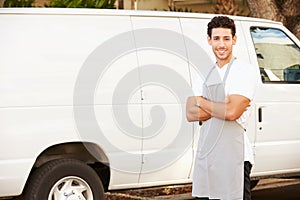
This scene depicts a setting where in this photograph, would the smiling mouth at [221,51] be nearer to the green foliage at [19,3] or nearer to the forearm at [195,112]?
the forearm at [195,112]

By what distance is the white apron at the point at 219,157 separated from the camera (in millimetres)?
4574

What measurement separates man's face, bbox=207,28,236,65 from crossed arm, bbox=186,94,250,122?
0.27 meters

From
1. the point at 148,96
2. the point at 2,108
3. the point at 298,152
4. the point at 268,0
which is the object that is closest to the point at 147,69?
the point at 148,96

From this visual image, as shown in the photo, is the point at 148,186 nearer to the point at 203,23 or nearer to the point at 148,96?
the point at 148,96

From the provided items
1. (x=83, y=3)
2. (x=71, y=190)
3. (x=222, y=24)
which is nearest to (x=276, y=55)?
(x=71, y=190)

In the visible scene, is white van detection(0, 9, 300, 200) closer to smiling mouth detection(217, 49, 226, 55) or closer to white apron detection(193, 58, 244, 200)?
white apron detection(193, 58, 244, 200)

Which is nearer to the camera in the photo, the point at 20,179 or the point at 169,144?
the point at 20,179

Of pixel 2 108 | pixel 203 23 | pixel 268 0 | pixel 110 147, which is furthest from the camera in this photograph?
pixel 268 0

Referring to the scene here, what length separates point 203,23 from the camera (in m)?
7.14

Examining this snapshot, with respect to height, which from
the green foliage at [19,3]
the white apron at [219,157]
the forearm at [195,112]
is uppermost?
the green foliage at [19,3]

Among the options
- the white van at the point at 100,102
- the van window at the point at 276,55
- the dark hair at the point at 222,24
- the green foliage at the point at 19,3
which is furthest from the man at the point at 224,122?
the green foliage at the point at 19,3

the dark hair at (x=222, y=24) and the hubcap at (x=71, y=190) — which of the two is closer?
the dark hair at (x=222, y=24)

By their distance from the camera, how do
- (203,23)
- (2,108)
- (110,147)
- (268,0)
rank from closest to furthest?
→ 1. (2,108)
2. (110,147)
3. (203,23)
4. (268,0)

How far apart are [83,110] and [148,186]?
1091mm
